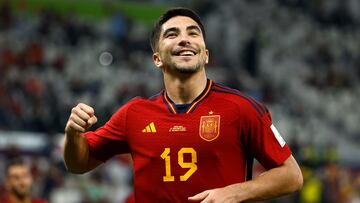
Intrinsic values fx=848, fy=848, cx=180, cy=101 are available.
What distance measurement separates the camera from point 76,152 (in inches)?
171

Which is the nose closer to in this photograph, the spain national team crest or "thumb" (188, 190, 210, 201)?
the spain national team crest

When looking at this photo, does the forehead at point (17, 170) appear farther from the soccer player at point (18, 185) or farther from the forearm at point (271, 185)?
the forearm at point (271, 185)

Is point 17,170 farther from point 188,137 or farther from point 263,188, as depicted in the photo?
point 263,188

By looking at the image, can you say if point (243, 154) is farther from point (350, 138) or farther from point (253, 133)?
point (350, 138)

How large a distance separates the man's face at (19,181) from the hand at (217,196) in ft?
11.3

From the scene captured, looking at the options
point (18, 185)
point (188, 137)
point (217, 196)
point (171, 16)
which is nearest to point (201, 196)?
point (217, 196)

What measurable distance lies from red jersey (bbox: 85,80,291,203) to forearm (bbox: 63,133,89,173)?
0.83 ft

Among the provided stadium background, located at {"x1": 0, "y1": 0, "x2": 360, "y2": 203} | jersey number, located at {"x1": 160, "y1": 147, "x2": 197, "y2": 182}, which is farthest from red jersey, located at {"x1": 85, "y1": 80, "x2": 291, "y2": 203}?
stadium background, located at {"x1": 0, "y1": 0, "x2": 360, "y2": 203}

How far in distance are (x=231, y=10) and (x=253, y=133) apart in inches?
725

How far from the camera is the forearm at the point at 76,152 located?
4.28 m

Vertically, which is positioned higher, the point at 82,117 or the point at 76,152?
the point at 82,117

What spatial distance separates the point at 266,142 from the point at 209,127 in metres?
0.30

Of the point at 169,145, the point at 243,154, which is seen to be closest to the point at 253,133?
the point at 243,154

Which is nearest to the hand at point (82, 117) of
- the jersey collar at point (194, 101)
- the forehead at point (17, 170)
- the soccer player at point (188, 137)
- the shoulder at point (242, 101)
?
the soccer player at point (188, 137)
